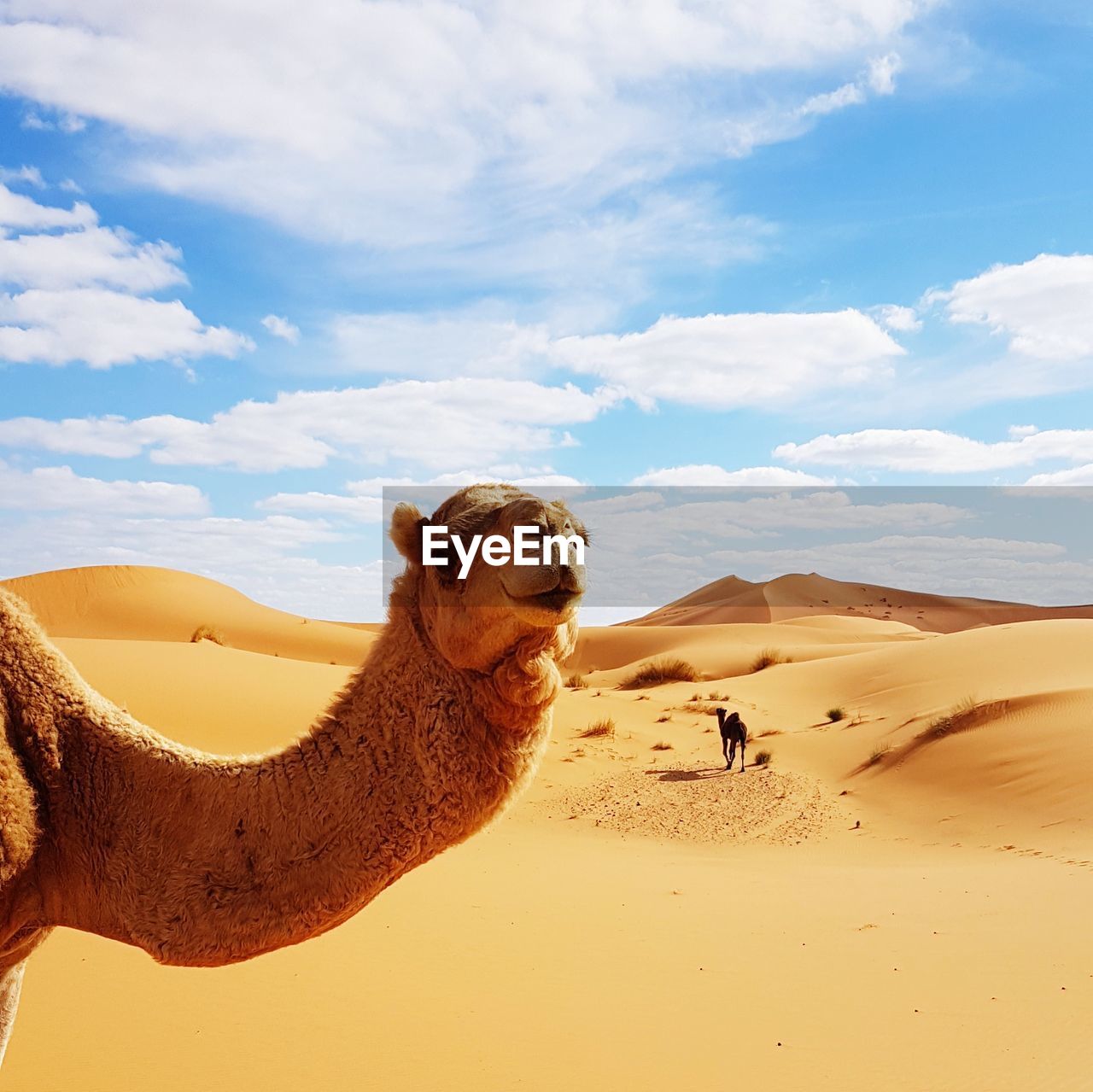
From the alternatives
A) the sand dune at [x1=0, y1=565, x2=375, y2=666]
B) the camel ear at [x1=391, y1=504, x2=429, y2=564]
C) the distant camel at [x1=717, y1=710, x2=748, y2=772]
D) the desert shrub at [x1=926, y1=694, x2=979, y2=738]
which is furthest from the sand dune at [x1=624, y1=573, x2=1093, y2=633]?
the camel ear at [x1=391, y1=504, x2=429, y2=564]

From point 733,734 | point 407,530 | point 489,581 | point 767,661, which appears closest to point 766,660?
point 767,661

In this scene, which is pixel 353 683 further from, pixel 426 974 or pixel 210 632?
pixel 210 632

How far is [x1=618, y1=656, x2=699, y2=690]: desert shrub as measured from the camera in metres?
32.9

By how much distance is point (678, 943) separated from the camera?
8.88 metres

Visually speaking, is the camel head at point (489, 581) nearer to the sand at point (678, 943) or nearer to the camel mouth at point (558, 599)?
the camel mouth at point (558, 599)

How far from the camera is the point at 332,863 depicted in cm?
328

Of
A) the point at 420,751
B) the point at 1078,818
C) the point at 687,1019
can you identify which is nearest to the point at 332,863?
the point at 420,751

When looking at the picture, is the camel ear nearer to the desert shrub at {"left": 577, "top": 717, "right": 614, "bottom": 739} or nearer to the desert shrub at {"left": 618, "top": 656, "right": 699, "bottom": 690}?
the desert shrub at {"left": 577, "top": 717, "right": 614, "bottom": 739}

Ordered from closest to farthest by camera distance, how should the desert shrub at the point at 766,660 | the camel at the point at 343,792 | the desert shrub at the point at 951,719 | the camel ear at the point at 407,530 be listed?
1. the camel at the point at 343,792
2. the camel ear at the point at 407,530
3. the desert shrub at the point at 951,719
4. the desert shrub at the point at 766,660

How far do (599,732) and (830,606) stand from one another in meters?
65.0

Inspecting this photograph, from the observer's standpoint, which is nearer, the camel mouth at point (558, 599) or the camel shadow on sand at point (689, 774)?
the camel mouth at point (558, 599)

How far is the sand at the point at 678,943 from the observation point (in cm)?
620

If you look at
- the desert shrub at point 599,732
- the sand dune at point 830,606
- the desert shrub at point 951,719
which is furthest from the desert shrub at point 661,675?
the sand dune at point 830,606

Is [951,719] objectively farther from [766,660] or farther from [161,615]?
[161,615]
